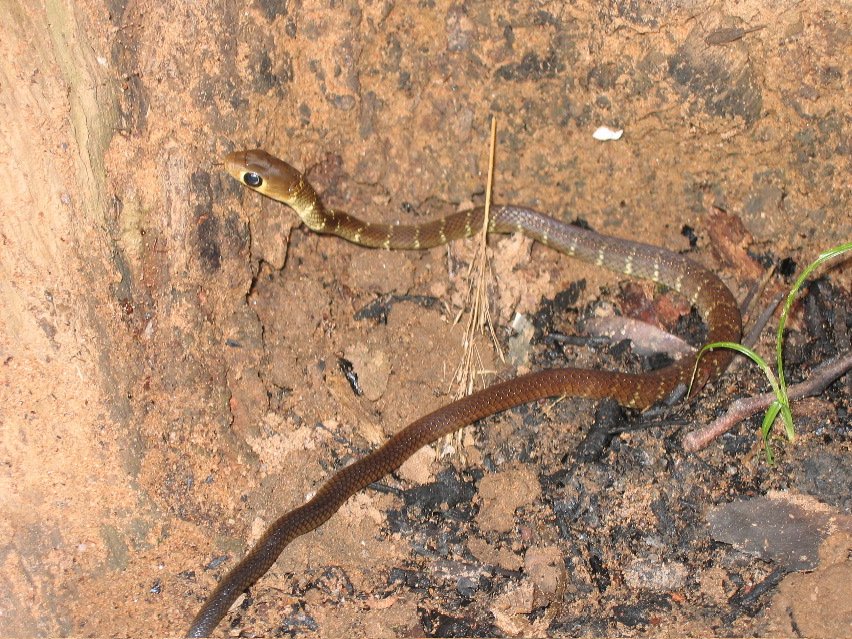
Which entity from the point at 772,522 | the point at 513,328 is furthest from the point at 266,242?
the point at 772,522

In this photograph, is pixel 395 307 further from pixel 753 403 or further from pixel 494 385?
pixel 753 403

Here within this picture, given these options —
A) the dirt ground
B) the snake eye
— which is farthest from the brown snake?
the dirt ground

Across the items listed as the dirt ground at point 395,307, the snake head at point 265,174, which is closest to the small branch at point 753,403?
the dirt ground at point 395,307

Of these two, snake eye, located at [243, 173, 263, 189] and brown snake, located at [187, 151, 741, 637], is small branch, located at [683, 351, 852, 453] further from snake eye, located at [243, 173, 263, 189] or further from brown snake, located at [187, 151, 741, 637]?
snake eye, located at [243, 173, 263, 189]

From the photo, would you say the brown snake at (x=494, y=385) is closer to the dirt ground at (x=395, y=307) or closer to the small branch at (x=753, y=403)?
the dirt ground at (x=395, y=307)

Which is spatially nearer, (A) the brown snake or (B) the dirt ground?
(B) the dirt ground

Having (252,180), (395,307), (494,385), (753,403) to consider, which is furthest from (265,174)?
(753,403)
